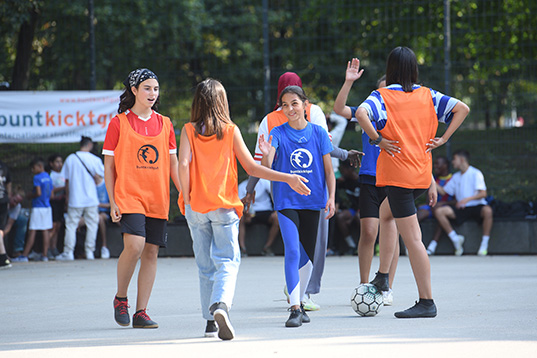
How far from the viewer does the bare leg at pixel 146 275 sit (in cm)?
634

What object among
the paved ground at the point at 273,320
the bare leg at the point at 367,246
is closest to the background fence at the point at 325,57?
the paved ground at the point at 273,320

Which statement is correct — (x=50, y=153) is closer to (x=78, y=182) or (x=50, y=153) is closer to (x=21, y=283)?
(x=78, y=182)

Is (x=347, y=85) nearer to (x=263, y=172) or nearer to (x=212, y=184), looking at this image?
(x=263, y=172)

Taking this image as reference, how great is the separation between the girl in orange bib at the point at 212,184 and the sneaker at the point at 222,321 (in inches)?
6.1

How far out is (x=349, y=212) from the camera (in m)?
13.1

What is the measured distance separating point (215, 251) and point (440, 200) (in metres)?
8.03

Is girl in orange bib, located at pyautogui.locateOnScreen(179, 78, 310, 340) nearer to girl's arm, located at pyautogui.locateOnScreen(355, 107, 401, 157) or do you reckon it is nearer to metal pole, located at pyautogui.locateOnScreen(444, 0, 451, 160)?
girl's arm, located at pyautogui.locateOnScreen(355, 107, 401, 157)

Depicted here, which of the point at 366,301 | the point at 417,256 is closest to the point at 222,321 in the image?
the point at 366,301

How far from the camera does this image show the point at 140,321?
6.29 m

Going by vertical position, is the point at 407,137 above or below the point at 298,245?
above

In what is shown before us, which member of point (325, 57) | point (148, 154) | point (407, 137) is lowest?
point (148, 154)

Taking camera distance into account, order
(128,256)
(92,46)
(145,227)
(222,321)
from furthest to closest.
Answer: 1. (92,46)
2. (145,227)
3. (128,256)
4. (222,321)

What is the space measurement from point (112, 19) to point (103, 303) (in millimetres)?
9479

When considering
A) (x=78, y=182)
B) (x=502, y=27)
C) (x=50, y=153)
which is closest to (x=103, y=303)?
(x=78, y=182)
